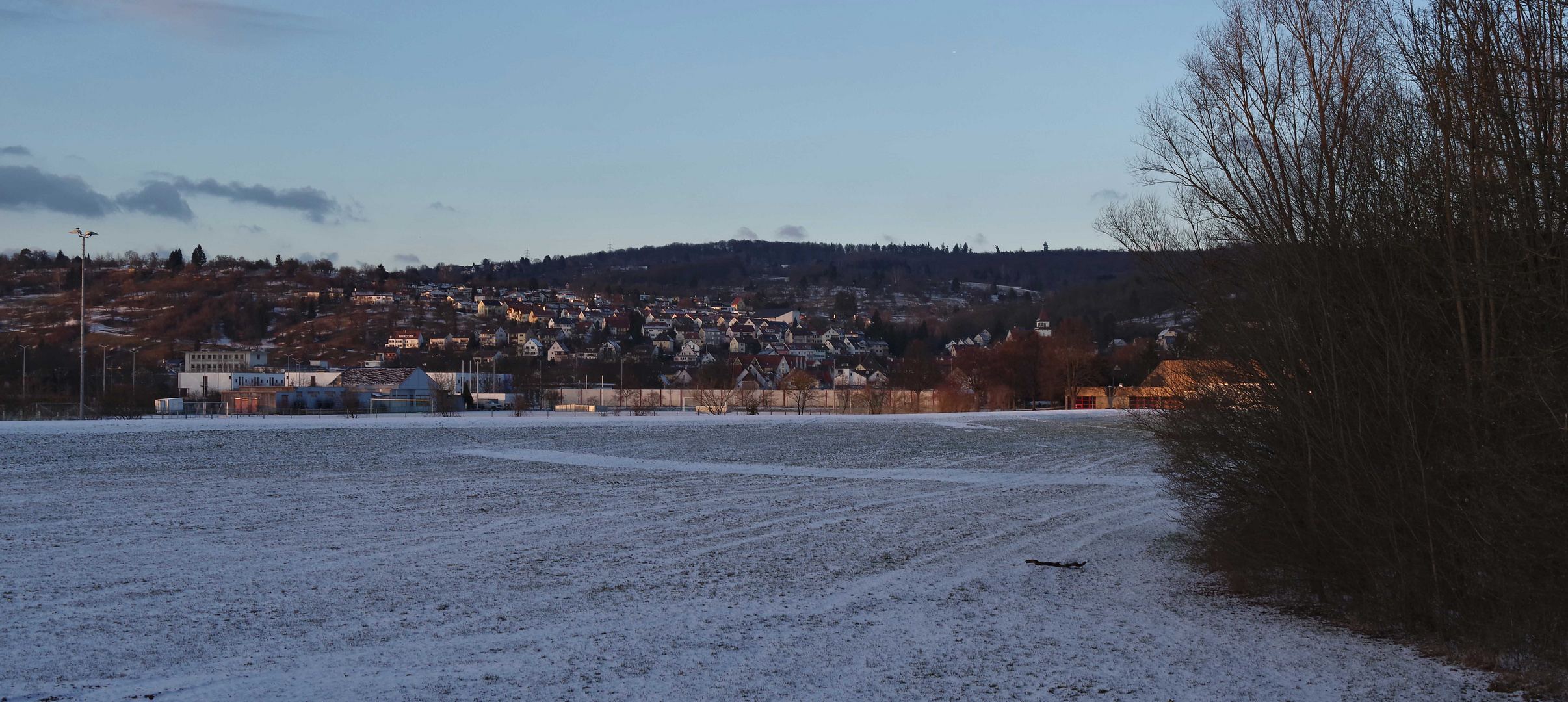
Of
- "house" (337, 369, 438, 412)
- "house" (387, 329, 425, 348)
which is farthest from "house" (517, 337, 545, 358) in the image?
"house" (337, 369, 438, 412)

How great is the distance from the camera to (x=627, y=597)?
10844 mm

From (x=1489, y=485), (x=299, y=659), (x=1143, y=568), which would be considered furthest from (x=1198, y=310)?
(x=299, y=659)

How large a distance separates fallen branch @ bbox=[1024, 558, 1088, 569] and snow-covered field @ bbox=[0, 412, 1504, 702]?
0.55 ft

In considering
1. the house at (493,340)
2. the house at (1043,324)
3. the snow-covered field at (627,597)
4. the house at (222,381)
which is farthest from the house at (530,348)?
the snow-covered field at (627,597)

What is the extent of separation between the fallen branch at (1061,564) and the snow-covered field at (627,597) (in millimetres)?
169

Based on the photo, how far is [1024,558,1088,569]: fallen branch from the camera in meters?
12.9

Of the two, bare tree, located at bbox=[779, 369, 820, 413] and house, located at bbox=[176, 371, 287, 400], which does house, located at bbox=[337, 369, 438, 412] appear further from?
bare tree, located at bbox=[779, 369, 820, 413]

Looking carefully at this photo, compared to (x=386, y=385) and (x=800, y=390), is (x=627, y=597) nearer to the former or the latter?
(x=800, y=390)

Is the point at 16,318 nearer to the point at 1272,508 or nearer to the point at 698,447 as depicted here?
the point at 698,447

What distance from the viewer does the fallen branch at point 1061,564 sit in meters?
12.9

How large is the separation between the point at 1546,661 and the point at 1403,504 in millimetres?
1379

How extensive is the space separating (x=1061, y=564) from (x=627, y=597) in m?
5.42

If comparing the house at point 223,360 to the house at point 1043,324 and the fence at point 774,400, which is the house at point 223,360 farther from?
the house at point 1043,324

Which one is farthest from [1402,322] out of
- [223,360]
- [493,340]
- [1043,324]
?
[493,340]
